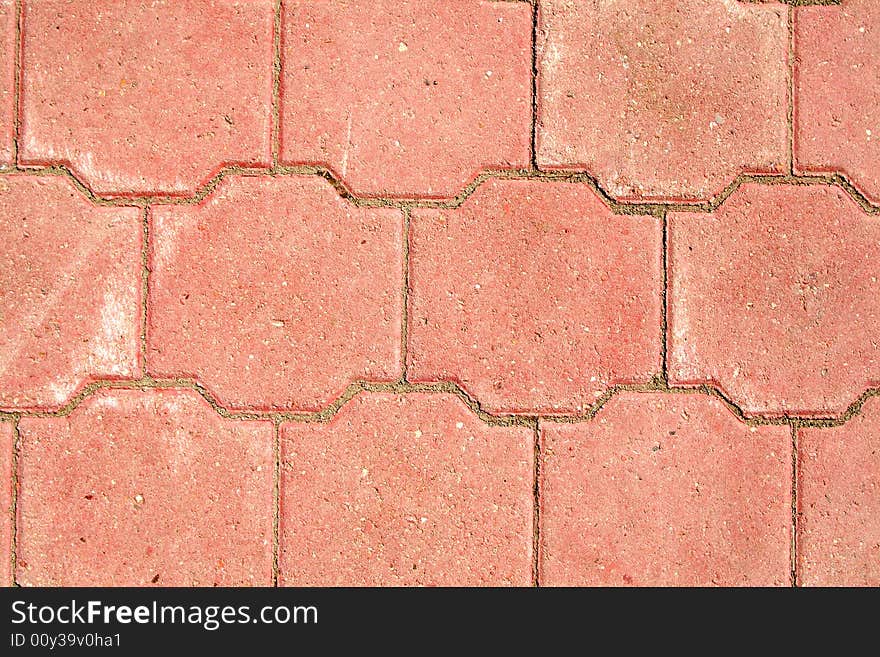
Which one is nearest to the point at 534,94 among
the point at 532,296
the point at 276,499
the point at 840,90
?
the point at 532,296

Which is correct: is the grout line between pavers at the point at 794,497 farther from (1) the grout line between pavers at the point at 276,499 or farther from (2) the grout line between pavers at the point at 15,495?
(2) the grout line between pavers at the point at 15,495

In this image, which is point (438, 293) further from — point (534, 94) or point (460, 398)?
point (534, 94)

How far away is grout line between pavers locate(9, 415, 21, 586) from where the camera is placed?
1426 mm

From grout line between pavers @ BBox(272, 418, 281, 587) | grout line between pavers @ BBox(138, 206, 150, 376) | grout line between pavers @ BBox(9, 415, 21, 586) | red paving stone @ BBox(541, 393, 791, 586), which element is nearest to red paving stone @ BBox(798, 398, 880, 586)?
red paving stone @ BBox(541, 393, 791, 586)

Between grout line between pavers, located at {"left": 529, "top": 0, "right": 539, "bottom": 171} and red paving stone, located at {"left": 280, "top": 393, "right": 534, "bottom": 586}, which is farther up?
grout line between pavers, located at {"left": 529, "top": 0, "right": 539, "bottom": 171}

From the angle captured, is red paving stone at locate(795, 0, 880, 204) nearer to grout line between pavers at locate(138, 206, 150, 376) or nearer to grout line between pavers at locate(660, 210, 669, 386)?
grout line between pavers at locate(660, 210, 669, 386)

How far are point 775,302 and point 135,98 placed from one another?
1.50m

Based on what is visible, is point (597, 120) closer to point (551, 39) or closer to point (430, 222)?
point (551, 39)

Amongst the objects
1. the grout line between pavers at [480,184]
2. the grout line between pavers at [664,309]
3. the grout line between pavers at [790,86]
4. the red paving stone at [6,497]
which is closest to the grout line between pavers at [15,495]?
the red paving stone at [6,497]

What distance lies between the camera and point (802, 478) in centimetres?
147

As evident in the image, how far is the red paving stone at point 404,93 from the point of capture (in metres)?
1.44

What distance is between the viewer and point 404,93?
4.75ft
